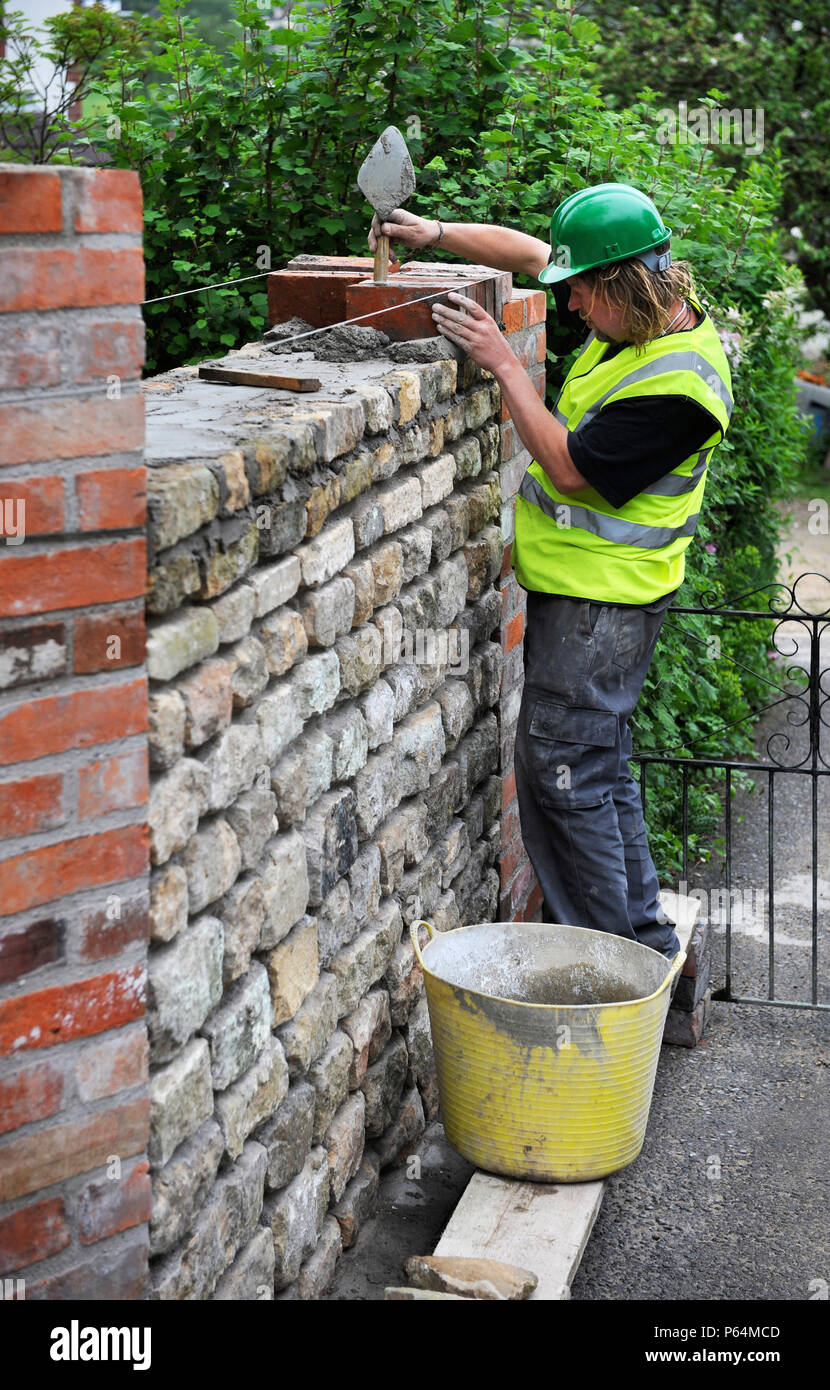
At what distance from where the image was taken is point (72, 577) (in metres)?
2.08

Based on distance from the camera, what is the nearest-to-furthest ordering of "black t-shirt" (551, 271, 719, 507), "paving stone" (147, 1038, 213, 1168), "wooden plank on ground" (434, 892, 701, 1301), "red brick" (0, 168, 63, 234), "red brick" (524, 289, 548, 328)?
"red brick" (0, 168, 63, 234)
"paving stone" (147, 1038, 213, 1168)
"wooden plank on ground" (434, 892, 701, 1301)
"black t-shirt" (551, 271, 719, 507)
"red brick" (524, 289, 548, 328)

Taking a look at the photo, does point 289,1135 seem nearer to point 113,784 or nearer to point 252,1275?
point 252,1275

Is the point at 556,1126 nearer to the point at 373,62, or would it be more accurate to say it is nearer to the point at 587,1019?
the point at 587,1019

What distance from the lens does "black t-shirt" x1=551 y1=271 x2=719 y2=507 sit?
3473 millimetres

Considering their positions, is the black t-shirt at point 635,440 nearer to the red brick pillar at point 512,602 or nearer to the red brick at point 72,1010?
the red brick pillar at point 512,602

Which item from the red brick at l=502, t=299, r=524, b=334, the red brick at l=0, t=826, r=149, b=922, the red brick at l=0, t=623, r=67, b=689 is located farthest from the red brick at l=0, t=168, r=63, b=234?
the red brick at l=502, t=299, r=524, b=334

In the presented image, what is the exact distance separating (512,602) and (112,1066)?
237 centimetres

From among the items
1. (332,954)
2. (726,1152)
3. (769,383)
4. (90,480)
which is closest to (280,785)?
(332,954)

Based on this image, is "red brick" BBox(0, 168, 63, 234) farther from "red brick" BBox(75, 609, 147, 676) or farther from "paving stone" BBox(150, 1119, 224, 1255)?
"paving stone" BBox(150, 1119, 224, 1255)

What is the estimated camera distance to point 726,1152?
392cm

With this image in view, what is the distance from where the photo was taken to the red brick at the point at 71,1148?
2115mm

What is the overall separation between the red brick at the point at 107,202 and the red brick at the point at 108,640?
1.78ft

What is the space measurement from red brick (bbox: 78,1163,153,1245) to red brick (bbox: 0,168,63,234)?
1.37 metres

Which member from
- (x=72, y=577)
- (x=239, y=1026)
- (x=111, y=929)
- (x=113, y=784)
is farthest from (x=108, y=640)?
(x=239, y=1026)
